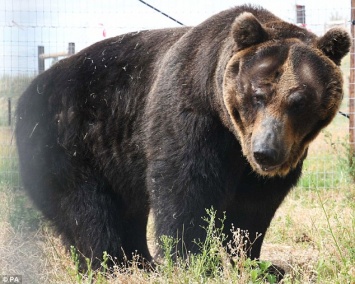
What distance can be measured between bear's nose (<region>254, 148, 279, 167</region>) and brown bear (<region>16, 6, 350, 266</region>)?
0.04ft

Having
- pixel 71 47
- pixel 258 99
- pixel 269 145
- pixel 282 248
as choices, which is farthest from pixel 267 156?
pixel 71 47

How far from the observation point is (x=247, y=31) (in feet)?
17.4

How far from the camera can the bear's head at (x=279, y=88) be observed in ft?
16.6

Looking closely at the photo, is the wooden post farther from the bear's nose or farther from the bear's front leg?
the bear's nose

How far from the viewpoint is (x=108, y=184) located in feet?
21.0

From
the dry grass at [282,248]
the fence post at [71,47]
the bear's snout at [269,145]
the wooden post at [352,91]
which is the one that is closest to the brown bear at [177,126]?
the bear's snout at [269,145]

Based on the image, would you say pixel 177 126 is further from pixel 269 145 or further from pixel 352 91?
pixel 352 91

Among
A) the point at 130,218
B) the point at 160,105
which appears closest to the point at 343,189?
the point at 130,218

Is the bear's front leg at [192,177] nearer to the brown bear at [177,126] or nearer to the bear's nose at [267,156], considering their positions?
the brown bear at [177,126]

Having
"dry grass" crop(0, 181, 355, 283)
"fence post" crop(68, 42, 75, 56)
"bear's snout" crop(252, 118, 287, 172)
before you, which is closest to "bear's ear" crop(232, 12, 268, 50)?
"bear's snout" crop(252, 118, 287, 172)

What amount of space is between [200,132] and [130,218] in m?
1.56

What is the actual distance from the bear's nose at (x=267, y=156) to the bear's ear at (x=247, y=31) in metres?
0.94

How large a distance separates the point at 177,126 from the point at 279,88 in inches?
34.7

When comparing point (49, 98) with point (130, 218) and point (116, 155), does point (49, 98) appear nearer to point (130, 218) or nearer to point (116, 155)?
point (116, 155)
